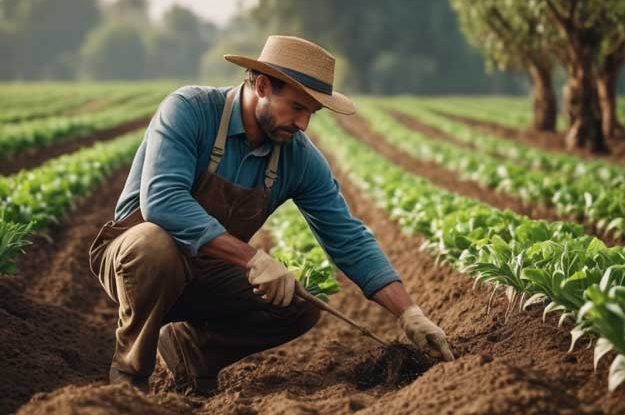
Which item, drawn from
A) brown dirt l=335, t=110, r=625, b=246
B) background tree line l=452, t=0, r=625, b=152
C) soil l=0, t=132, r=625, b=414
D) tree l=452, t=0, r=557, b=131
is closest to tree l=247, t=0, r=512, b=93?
brown dirt l=335, t=110, r=625, b=246

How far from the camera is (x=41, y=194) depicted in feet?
25.9

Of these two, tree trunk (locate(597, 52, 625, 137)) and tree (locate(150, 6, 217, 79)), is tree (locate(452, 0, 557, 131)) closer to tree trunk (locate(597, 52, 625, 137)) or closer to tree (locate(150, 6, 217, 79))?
tree trunk (locate(597, 52, 625, 137))

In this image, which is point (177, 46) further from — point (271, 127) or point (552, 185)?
point (271, 127)

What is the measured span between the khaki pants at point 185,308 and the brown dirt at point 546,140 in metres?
12.6

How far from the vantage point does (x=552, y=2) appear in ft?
48.2

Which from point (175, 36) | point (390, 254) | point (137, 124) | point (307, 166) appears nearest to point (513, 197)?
point (390, 254)

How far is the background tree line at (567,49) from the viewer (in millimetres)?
14914

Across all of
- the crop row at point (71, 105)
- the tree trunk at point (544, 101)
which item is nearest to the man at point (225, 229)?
the tree trunk at point (544, 101)

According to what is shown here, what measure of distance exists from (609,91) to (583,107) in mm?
1233

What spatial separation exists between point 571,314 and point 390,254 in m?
4.41

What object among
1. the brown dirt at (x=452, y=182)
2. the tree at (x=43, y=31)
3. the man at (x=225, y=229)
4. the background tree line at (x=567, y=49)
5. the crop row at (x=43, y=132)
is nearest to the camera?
the man at (x=225, y=229)

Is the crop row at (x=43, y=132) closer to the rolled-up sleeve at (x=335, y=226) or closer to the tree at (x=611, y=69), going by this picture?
the rolled-up sleeve at (x=335, y=226)

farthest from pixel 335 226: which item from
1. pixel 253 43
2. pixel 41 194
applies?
pixel 253 43

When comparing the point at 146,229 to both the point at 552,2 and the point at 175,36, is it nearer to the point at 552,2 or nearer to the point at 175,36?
the point at 552,2
